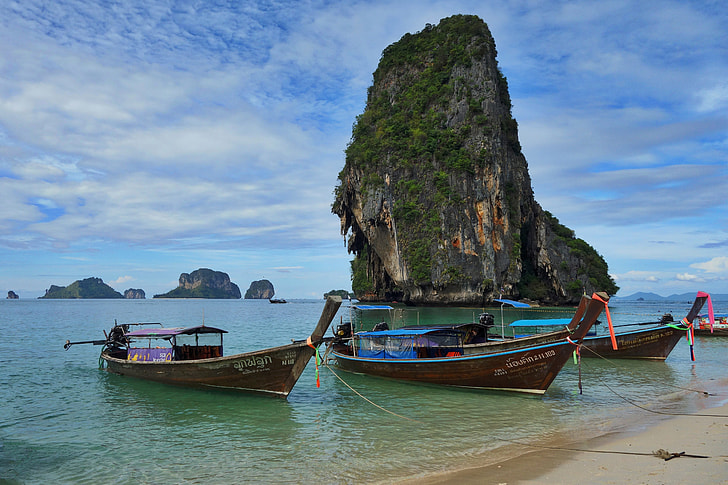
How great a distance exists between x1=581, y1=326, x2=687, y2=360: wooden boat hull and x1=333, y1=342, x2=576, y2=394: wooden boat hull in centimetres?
719

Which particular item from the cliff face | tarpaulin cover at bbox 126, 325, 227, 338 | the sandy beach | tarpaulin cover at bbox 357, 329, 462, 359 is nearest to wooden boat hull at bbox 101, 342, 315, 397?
tarpaulin cover at bbox 126, 325, 227, 338

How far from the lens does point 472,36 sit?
59562 mm

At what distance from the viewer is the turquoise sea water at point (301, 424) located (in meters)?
7.77

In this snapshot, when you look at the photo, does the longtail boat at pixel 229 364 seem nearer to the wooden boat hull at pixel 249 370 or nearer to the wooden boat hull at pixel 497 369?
the wooden boat hull at pixel 249 370

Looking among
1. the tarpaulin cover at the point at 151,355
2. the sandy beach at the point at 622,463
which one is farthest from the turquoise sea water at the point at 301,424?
the tarpaulin cover at the point at 151,355

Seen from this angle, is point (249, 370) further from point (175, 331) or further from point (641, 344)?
point (641, 344)

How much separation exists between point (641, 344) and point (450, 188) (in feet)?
119

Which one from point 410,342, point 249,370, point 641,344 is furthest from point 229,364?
point 641,344

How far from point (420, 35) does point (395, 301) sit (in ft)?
125

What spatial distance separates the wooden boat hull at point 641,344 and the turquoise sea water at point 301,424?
5.59ft

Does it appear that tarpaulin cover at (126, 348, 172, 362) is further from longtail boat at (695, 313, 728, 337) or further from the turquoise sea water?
longtail boat at (695, 313, 728, 337)

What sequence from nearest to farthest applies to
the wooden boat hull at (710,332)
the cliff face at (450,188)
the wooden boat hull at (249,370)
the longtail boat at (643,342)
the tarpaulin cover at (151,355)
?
the wooden boat hull at (249,370), the tarpaulin cover at (151,355), the longtail boat at (643,342), the wooden boat hull at (710,332), the cliff face at (450,188)

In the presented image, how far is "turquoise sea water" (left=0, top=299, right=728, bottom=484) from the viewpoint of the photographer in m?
7.77

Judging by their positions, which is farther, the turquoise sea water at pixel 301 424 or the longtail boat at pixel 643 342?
the longtail boat at pixel 643 342
